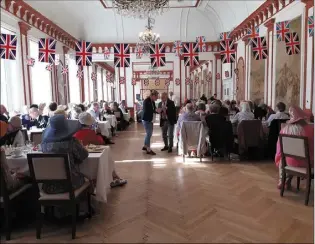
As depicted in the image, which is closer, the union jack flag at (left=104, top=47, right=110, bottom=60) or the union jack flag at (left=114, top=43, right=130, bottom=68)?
the union jack flag at (left=114, top=43, right=130, bottom=68)

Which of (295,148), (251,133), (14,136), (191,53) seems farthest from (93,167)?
(191,53)

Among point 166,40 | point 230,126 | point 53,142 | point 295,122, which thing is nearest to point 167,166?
point 230,126

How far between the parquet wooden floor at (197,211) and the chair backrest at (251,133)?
704 mm

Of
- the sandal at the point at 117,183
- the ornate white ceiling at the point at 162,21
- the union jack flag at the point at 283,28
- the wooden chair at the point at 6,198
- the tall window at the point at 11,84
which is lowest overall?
the sandal at the point at 117,183

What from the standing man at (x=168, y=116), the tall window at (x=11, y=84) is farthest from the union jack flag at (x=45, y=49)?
the standing man at (x=168, y=116)

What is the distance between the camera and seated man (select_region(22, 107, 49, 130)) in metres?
7.32

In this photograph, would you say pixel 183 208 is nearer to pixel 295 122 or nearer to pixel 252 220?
pixel 252 220

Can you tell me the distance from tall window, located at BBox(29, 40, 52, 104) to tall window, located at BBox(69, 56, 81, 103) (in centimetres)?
281

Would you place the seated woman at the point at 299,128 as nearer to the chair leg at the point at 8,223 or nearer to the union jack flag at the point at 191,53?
the chair leg at the point at 8,223

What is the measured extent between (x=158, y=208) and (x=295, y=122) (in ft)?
7.73

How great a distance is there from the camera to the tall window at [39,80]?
1052 cm

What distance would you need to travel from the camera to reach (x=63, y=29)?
1309 cm

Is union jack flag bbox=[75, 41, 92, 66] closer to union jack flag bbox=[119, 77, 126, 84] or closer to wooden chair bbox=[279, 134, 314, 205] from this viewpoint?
union jack flag bbox=[119, 77, 126, 84]

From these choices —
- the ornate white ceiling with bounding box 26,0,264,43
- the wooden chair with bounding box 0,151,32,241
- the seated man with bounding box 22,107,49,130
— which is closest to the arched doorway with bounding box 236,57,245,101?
the ornate white ceiling with bounding box 26,0,264,43
